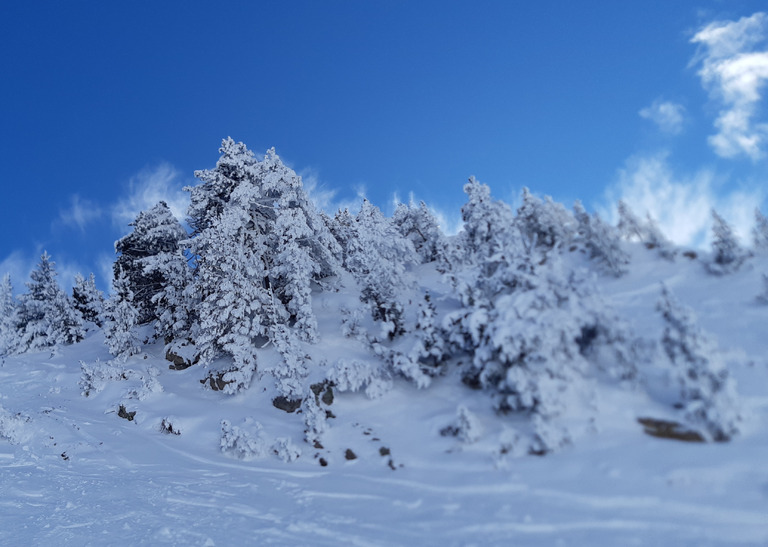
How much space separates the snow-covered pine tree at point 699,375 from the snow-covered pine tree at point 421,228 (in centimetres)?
1652

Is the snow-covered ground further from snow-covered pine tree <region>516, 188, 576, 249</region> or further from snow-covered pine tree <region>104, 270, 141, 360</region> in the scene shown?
snow-covered pine tree <region>104, 270, 141, 360</region>

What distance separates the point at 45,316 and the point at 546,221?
142ft

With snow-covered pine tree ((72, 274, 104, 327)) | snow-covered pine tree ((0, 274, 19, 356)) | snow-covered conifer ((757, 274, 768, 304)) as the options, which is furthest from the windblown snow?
snow-covered pine tree ((72, 274, 104, 327))

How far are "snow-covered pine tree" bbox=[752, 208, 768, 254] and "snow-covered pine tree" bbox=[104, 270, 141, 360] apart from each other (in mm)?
31556

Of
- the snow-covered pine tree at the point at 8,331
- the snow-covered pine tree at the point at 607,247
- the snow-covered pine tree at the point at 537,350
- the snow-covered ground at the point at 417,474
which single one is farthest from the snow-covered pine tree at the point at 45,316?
the snow-covered pine tree at the point at 607,247

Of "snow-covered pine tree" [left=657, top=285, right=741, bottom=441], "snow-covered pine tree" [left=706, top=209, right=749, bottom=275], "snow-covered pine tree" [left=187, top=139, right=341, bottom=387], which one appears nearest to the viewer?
"snow-covered pine tree" [left=657, top=285, right=741, bottom=441]

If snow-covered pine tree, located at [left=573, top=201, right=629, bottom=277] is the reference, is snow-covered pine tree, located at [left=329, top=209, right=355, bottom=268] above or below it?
above

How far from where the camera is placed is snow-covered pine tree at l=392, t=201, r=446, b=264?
1124 inches

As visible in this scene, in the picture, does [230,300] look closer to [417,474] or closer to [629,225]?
[417,474]

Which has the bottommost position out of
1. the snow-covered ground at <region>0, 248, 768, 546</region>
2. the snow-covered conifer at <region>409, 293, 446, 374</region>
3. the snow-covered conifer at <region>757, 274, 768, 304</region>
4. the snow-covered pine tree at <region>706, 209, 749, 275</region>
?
the snow-covered ground at <region>0, 248, 768, 546</region>

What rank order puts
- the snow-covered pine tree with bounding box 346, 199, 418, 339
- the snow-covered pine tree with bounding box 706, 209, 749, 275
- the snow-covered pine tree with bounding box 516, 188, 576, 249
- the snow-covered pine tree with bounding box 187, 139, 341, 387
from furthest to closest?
the snow-covered pine tree with bounding box 187, 139, 341, 387
the snow-covered pine tree with bounding box 346, 199, 418, 339
the snow-covered pine tree with bounding box 516, 188, 576, 249
the snow-covered pine tree with bounding box 706, 209, 749, 275

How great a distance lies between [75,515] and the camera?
1047cm

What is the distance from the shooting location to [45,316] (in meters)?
37.3

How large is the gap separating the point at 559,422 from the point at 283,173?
2131 centimetres
